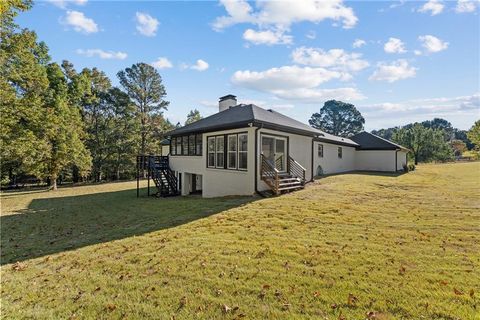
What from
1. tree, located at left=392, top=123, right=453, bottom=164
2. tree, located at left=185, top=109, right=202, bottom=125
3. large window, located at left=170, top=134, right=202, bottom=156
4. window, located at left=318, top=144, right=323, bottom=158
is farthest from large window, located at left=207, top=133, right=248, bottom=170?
tree, located at left=392, top=123, right=453, bottom=164

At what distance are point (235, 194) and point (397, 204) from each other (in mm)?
6863

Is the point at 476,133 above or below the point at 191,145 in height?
above

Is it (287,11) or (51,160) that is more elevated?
(287,11)

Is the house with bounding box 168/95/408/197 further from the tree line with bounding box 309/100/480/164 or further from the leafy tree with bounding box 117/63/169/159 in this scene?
the leafy tree with bounding box 117/63/169/159

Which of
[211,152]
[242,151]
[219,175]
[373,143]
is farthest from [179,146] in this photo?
[373,143]

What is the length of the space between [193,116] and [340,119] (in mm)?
35582

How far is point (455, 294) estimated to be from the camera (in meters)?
3.33

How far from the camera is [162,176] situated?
59.0 feet

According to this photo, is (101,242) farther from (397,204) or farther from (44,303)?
(397,204)

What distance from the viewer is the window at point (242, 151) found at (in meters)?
11.8

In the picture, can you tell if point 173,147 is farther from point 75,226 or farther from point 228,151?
point 75,226

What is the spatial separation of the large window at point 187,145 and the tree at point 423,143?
121 feet

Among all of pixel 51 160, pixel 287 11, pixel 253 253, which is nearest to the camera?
pixel 253 253

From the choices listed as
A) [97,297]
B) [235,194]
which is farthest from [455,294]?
[235,194]
